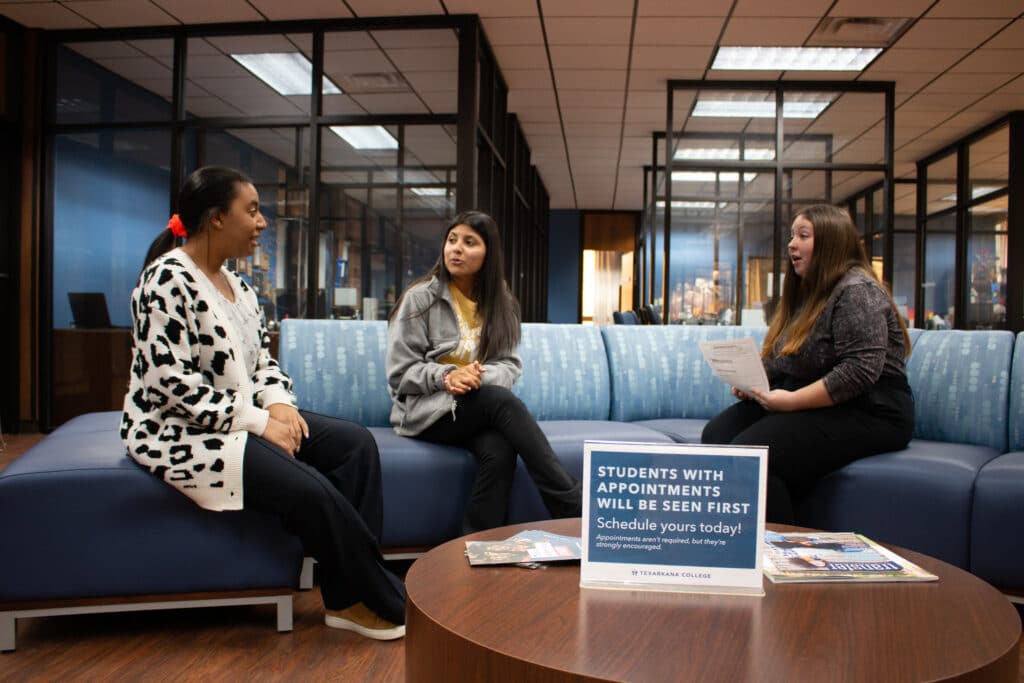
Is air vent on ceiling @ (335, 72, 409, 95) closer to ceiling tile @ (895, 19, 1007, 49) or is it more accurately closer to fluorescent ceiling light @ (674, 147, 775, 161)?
fluorescent ceiling light @ (674, 147, 775, 161)

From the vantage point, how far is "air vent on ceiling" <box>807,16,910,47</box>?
541cm

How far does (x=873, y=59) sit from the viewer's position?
6.12 meters

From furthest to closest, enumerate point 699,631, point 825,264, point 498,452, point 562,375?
point 562,375 → point 825,264 → point 498,452 → point 699,631

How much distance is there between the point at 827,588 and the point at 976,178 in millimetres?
8941

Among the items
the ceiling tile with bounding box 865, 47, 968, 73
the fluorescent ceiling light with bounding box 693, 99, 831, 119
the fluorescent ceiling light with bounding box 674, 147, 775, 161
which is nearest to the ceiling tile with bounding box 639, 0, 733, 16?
the ceiling tile with bounding box 865, 47, 968, 73

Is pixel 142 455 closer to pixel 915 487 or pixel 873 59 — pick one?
pixel 915 487

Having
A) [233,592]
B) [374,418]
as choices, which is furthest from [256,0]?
[233,592]

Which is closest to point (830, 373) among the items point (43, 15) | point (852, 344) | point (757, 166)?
point (852, 344)

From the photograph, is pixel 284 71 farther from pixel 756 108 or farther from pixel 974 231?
pixel 974 231

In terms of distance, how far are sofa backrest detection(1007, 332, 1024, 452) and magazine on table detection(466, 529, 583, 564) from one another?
1.92 metres

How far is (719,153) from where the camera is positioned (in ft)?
23.8

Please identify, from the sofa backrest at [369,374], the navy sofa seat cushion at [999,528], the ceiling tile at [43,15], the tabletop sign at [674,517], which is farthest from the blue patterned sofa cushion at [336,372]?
the ceiling tile at [43,15]

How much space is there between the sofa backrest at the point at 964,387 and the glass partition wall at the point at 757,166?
4.09 m

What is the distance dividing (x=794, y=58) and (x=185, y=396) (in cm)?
595
